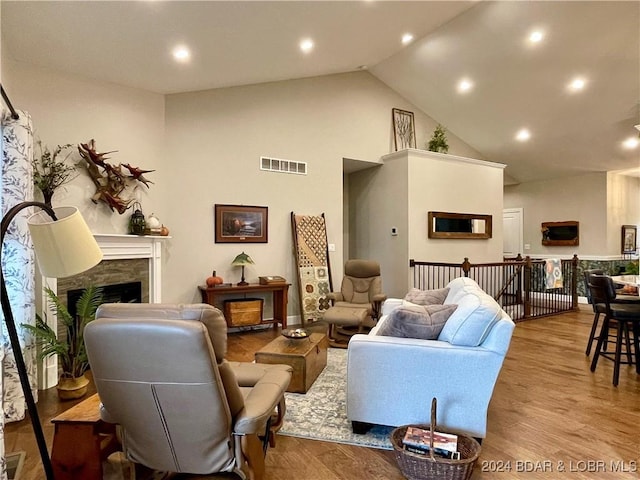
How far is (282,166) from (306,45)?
1919 mm

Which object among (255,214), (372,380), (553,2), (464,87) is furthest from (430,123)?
(372,380)

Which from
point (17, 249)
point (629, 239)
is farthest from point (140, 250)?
point (629, 239)

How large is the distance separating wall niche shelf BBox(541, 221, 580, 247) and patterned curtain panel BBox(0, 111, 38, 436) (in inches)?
370

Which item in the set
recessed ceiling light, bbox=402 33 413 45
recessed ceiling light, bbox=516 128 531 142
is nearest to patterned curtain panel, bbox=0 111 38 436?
recessed ceiling light, bbox=402 33 413 45

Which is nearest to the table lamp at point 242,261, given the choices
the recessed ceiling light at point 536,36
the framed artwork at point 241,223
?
the framed artwork at point 241,223

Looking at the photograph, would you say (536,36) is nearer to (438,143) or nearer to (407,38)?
(407,38)

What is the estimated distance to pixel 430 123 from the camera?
7.76m

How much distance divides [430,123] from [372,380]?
6410 millimetres

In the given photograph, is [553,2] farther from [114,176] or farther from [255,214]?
[114,176]

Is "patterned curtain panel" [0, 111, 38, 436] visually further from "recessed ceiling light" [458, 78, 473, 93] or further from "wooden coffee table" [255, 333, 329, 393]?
"recessed ceiling light" [458, 78, 473, 93]

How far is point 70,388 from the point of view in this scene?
10.7 feet

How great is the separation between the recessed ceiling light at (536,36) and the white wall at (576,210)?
13.7ft

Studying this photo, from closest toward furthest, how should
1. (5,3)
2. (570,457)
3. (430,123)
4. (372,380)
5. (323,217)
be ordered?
(570,457), (372,380), (5,3), (323,217), (430,123)

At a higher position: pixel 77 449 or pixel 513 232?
pixel 513 232
